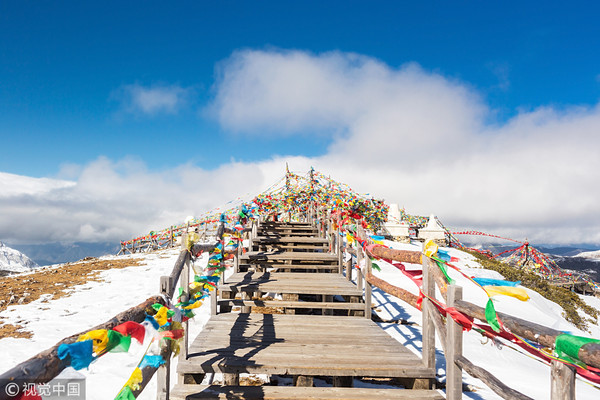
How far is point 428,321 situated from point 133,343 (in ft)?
17.4

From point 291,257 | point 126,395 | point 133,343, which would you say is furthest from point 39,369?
point 291,257

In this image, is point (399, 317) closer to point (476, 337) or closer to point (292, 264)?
point (476, 337)

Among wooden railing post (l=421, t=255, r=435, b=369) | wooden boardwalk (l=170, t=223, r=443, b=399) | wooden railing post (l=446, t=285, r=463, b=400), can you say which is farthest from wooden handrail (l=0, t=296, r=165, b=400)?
wooden railing post (l=421, t=255, r=435, b=369)

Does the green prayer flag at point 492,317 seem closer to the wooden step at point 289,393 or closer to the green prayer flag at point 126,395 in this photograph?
the wooden step at point 289,393

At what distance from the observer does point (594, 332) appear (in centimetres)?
1189

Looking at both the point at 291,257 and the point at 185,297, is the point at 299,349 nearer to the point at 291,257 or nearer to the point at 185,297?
the point at 185,297

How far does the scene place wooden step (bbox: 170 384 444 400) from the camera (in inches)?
114

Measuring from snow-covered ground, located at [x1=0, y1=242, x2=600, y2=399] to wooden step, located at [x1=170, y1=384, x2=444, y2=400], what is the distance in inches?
32.4

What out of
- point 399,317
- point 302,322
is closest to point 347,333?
point 302,322

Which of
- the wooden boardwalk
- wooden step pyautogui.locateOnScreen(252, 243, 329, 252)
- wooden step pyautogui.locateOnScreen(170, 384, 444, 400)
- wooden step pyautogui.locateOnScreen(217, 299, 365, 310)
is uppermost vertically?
wooden step pyautogui.locateOnScreen(252, 243, 329, 252)

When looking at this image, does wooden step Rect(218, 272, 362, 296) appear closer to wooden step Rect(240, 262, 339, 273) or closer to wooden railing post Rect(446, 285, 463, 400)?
wooden step Rect(240, 262, 339, 273)

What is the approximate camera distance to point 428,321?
3.32m

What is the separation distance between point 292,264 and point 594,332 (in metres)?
12.3

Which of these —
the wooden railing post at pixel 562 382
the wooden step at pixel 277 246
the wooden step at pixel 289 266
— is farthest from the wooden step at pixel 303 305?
the wooden step at pixel 277 246
